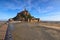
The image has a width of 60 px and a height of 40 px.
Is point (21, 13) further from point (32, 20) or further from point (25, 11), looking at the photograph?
point (32, 20)

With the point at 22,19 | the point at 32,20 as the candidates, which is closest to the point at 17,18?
the point at 22,19

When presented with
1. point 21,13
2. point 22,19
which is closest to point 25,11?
point 21,13

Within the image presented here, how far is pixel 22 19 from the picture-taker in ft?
364

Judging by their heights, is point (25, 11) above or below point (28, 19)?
above

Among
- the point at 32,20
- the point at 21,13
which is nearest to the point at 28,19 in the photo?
the point at 32,20

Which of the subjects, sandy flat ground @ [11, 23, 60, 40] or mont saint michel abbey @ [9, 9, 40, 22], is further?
mont saint michel abbey @ [9, 9, 40, 22]

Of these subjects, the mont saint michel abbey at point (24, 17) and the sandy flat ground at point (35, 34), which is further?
the mont saint michel abbey at point (24, 17)

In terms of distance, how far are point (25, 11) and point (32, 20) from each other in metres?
13.6

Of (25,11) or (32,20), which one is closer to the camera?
(32,20)

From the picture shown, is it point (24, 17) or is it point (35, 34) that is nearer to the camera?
point (35, 34)

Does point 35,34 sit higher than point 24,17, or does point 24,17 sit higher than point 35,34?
point 24,17

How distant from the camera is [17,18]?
113 meters

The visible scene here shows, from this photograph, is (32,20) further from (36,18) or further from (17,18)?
(17,18)

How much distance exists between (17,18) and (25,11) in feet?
40.3
